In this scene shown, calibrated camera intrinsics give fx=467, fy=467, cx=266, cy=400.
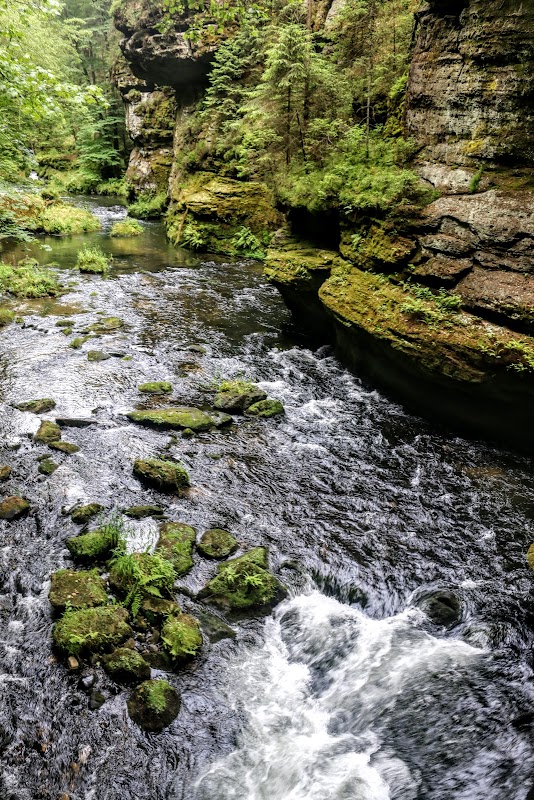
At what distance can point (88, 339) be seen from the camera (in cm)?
1388

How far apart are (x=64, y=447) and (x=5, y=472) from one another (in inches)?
44.8

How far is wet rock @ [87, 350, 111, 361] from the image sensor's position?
500 inches

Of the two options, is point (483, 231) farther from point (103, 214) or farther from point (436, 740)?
point (103, 214)

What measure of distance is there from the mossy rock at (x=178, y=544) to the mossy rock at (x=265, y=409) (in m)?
3.71

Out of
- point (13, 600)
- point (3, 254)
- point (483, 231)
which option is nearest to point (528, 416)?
point (483, 231)

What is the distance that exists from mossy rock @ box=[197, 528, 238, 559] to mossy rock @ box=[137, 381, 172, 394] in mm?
4875

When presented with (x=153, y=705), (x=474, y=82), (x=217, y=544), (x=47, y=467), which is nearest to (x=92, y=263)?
(x=47, y=467)

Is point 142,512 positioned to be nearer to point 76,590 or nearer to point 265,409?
point 76,590

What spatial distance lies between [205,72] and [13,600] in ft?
93.3

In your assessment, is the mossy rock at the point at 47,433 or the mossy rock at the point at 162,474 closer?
the mossy rock at the point at 162,474

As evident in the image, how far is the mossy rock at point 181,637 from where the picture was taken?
537 centimetres

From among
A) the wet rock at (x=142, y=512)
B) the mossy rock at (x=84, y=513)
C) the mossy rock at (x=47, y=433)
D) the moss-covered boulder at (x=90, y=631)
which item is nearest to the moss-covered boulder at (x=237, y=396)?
the mossy rock at (x=47, y=433)

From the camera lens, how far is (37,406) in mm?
10078

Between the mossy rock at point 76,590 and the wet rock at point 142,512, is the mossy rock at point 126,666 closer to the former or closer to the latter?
the mossy rock at point 76,590
